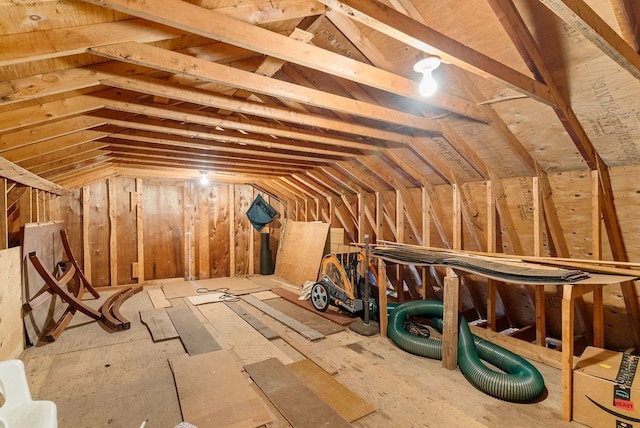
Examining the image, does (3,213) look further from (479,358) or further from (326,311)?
(479,358)

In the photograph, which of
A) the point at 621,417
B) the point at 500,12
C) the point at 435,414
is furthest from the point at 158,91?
the point at 621,417

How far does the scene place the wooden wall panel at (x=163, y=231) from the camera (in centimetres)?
616

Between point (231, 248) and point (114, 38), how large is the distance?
5.74 metres

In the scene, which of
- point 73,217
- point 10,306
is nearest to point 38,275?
point 10,306

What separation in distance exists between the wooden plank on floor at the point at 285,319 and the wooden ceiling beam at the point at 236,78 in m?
2.43

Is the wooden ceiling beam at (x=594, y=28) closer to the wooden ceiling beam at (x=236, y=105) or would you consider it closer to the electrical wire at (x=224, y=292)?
the wooden ceiling beam at (x=236, y=105)

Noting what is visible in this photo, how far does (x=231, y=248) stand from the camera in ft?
22.6

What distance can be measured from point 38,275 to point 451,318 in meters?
4.68

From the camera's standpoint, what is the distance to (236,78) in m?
2.03

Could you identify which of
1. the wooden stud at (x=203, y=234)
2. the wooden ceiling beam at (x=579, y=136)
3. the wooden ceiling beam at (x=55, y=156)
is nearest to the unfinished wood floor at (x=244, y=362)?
the wooden ceiling beam at (x=579, y=136)

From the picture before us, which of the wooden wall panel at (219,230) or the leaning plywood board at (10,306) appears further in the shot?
the wooden wall panel at (219,230)

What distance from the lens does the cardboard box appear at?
1.79 meters

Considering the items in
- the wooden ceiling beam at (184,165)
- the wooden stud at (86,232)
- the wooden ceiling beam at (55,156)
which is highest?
the wooden ceiling beam at (184,165)

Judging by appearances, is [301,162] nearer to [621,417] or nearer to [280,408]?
[280,408]
